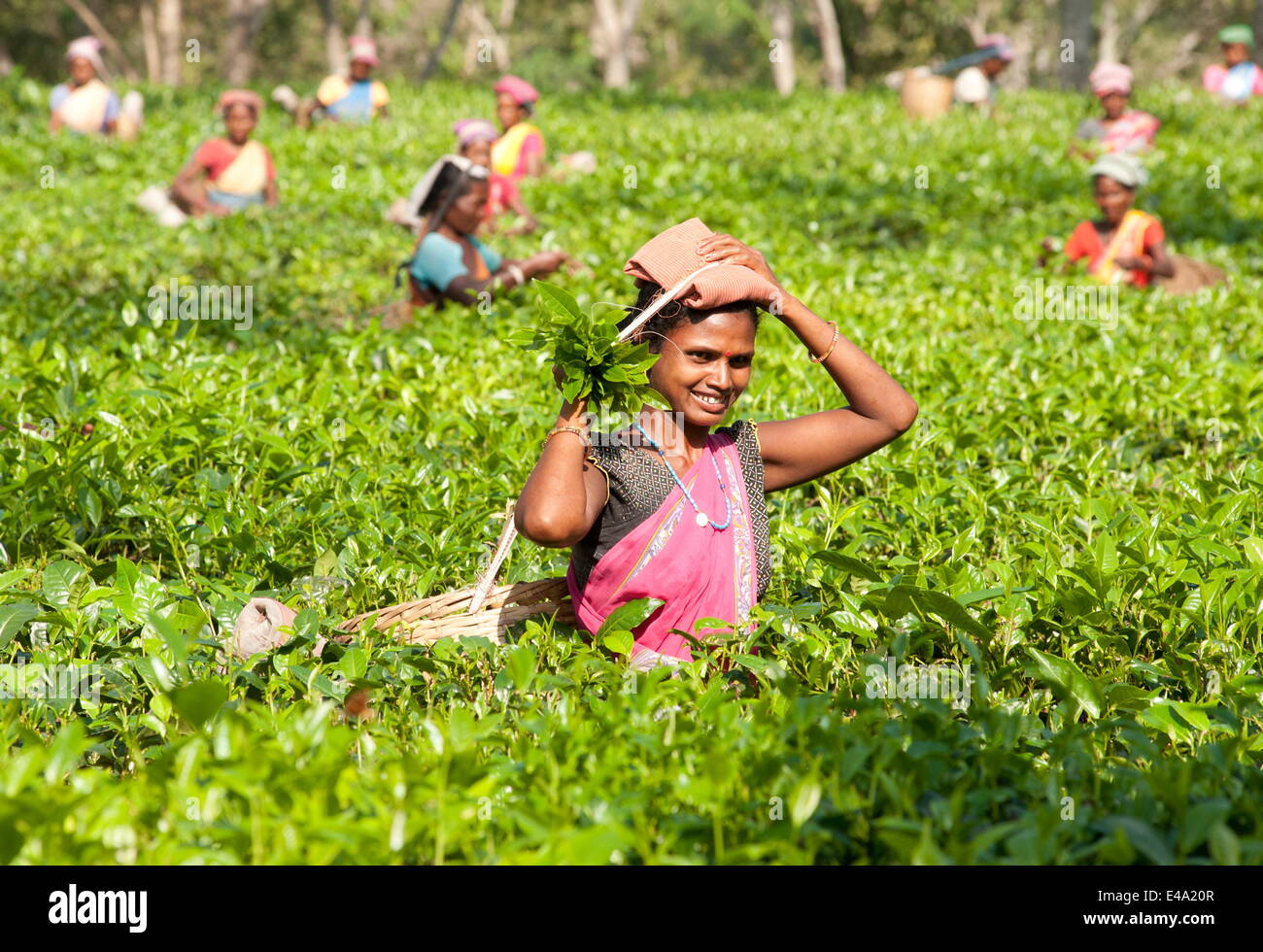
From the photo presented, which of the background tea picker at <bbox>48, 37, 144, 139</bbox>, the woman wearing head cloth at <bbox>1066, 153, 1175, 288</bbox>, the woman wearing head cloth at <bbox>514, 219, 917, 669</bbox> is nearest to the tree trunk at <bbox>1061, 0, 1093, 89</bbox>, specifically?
the woman wearing head cloth at <bbox>1066, 153, 1175, 288</bbox>

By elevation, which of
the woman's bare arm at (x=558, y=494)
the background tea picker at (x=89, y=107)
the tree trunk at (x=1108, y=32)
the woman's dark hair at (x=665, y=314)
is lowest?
the woman's bare arm at (x=558, y=494)

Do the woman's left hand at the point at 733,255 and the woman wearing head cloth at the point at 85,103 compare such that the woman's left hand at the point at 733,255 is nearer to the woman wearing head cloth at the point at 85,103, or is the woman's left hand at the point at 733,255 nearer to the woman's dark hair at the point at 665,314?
the woman's dark hair at the point at 665,314

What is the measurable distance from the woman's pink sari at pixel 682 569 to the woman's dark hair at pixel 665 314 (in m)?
0.33

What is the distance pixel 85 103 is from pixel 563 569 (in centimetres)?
1257

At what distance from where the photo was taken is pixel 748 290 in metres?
3.07

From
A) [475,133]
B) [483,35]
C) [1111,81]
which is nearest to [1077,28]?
[1111,81]

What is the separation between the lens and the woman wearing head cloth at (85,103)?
14398mm

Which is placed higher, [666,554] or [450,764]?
[666,554]

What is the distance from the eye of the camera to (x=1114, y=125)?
12484 millimetres

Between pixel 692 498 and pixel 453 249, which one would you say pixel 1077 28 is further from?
pixel 692 498

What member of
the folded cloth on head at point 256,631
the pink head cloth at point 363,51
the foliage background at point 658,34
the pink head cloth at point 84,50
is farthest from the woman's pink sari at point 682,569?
the foliage background at point 658,34

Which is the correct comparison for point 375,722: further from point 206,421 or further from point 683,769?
point 206,421
